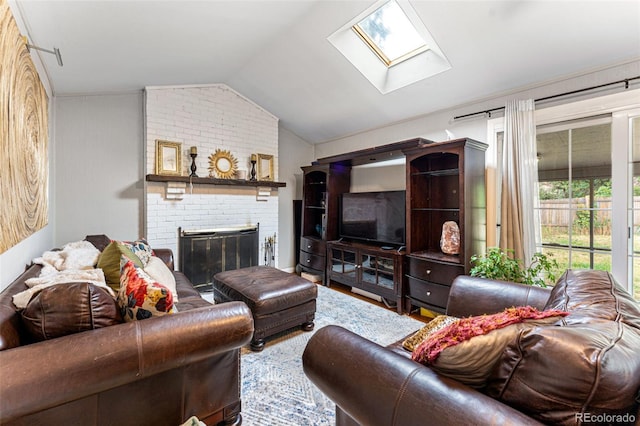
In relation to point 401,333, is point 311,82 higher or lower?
higher

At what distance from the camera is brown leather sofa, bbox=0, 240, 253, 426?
0.90 metres

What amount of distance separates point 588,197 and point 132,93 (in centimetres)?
489

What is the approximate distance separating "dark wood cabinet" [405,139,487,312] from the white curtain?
0.75 ft

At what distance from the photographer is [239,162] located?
13.6 ft

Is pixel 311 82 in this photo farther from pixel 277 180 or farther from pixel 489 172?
pixel 489 172

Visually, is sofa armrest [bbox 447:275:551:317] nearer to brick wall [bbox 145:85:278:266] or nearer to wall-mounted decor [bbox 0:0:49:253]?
wall-mounted decor [bbox 0:0:49:253]

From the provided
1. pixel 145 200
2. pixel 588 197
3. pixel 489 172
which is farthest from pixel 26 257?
pixel 588 197

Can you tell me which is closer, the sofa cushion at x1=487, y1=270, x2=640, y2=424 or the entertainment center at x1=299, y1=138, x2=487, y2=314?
the sofa cushion at x1=487, y1=270, x2=640, y2=424

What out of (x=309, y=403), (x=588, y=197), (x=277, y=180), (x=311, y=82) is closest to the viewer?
(x=309, y=403)

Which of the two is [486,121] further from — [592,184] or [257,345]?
[257,345]

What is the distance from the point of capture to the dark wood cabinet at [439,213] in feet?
8.65

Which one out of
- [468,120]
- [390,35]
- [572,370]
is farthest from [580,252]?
[390,35]

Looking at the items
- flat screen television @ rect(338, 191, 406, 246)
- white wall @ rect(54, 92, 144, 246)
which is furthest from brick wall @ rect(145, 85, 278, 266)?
flat screen television @ rect(338, 191, 406, 246)

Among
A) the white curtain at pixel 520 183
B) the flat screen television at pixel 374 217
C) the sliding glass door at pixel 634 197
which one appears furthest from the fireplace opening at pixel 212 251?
the sliding glass door at pixel 634 197
